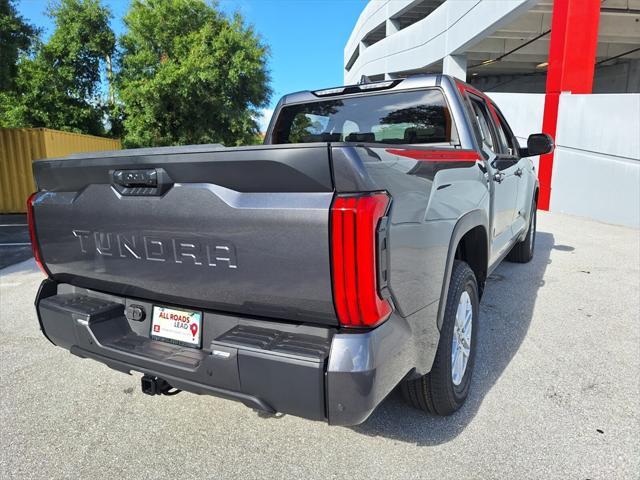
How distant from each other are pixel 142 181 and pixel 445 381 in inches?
69.6

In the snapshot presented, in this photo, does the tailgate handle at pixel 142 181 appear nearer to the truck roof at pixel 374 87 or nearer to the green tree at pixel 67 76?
the truck roof at pixel 374 87

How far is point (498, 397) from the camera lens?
2.78 metres

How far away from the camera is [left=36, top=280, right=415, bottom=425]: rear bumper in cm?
165

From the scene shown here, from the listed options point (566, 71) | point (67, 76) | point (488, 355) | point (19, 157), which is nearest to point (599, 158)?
point (566, 71)

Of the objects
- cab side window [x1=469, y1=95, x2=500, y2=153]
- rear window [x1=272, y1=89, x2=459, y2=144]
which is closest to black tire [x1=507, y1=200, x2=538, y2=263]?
cab side window [x1=469, y1=95, x2=500, y2=153]

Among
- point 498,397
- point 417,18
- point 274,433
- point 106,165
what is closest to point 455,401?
point 498,397

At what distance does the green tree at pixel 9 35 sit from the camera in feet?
39.2

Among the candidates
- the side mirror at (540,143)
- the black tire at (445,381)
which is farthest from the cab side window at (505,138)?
the black tire at (445,381)

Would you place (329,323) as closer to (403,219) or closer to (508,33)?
(403,219)

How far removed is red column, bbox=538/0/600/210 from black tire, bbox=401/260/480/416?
979cm

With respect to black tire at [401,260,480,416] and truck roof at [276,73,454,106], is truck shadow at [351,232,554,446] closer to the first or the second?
black tire at [401,260,480,416]

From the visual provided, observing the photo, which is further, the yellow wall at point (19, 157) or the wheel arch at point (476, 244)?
the yellow wall at point (19, 157)

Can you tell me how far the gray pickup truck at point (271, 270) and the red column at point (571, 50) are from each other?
9.51m

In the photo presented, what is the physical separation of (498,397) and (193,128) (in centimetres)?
1950
